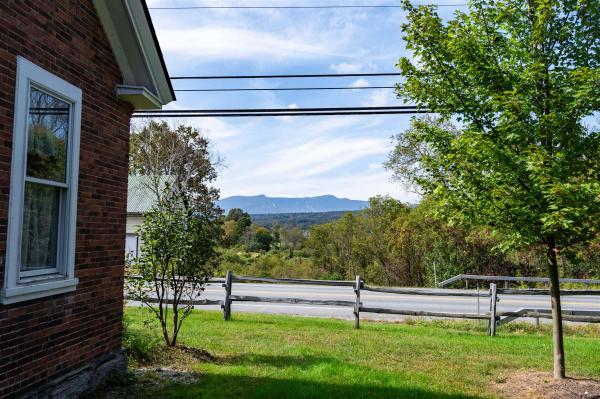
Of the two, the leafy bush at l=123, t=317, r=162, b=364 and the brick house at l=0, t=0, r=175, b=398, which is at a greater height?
the brick house at l=0, t=0, r=175, b=398

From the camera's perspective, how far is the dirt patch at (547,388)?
6.36 meters

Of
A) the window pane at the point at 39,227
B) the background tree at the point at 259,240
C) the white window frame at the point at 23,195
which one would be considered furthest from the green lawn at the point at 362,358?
the background tree at the point at 259,240

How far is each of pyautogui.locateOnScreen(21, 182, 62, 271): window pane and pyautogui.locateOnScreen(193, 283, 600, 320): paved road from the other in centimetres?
1223

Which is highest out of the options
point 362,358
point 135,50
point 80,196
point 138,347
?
point 135,50

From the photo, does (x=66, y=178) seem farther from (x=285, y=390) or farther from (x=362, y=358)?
(x=362, y=358)

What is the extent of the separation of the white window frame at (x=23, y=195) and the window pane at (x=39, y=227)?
3.0 inches

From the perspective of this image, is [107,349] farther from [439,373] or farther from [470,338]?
[470,338]

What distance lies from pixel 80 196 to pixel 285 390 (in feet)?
11.5

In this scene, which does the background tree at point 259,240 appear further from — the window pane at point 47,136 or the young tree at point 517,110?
the window pane at point 47,136

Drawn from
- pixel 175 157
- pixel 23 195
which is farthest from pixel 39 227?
pixel 175 157

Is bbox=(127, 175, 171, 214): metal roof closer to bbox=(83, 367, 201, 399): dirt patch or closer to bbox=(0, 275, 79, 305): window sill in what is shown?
bbox=(83, 367, 201, 399): dirt patch

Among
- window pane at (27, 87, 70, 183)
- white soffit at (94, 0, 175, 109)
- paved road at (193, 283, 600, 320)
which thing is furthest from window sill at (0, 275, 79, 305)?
paved road at (193, 283, 600, 320)

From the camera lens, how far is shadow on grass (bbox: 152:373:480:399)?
605cm

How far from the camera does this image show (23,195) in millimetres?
4488
